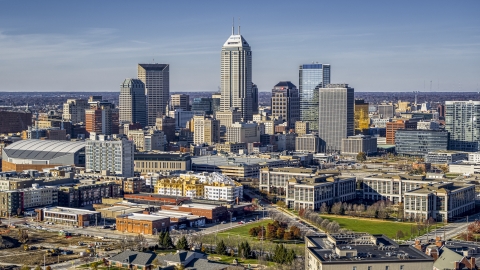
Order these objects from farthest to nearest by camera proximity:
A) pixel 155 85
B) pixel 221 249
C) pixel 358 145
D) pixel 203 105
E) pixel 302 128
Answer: pixel 155 85
pixel 203 105
pixel 302 128
pixel 358 145
pixel 221 249

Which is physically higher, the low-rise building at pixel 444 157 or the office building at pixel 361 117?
the office building at pixel 361 117

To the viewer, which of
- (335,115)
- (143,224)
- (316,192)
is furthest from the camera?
(335,115)

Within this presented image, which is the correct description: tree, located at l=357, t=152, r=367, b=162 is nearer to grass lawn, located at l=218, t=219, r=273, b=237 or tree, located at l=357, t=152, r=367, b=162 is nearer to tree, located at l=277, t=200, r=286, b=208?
tree, located at l=277, t=200, r=286, b=208

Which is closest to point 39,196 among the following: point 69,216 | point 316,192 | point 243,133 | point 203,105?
point 69,216

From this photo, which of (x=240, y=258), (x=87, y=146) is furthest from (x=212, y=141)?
(x=240, y=258)

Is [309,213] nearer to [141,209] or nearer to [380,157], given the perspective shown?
[141,209]

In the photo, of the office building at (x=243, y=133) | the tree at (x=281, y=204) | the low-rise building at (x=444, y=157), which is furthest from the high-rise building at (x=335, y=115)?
Answer: the tree at (x=281, y=204)

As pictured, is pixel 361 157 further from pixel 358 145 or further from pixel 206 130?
pixel 206 130

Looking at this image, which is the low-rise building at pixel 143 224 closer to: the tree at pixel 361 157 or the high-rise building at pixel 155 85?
the tree at pixel 361 157
